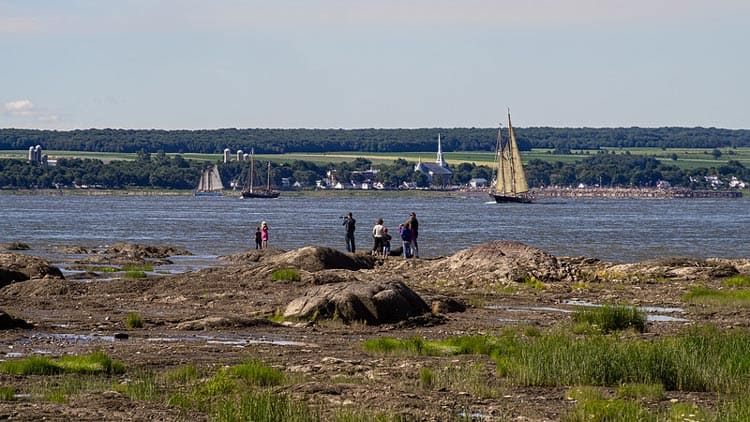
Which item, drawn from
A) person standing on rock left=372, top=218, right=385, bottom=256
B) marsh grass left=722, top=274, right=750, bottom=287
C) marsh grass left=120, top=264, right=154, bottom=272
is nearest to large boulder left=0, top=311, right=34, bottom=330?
marsh grass left=722, top=274, right=750, bottom=287

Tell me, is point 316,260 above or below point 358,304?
below

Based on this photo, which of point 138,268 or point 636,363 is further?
point 138,268

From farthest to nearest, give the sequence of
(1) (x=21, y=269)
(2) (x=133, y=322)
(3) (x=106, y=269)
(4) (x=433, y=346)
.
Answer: (3) (x=106, y=269) → (1) (x=21, y=269) → (2) (x=133, y=322) → (4) (x=433, y=346)

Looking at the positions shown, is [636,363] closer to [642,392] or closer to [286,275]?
[642,392]

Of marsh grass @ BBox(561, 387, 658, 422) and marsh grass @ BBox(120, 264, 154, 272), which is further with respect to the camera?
marsh grass @ BBox(120, 264, 154, 272)

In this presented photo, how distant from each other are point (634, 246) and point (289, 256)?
33.1m

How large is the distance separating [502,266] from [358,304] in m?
11.4

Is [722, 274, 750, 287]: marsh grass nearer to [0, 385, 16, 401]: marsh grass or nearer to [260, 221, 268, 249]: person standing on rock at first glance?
[0, 385, 16, 401]: marsh grass

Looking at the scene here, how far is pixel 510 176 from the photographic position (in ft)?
558

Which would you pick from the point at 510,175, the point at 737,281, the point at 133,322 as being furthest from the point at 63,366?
the point at 510,175

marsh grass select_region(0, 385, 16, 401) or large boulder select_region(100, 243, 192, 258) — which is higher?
marsh grass select_region(0, 385, 16, 401)

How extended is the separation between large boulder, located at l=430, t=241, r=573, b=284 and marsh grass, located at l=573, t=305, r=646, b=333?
410 inches

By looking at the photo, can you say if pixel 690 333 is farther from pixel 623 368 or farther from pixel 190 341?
pixel 190 341

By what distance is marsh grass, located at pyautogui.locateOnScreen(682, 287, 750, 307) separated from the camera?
2748 cm
